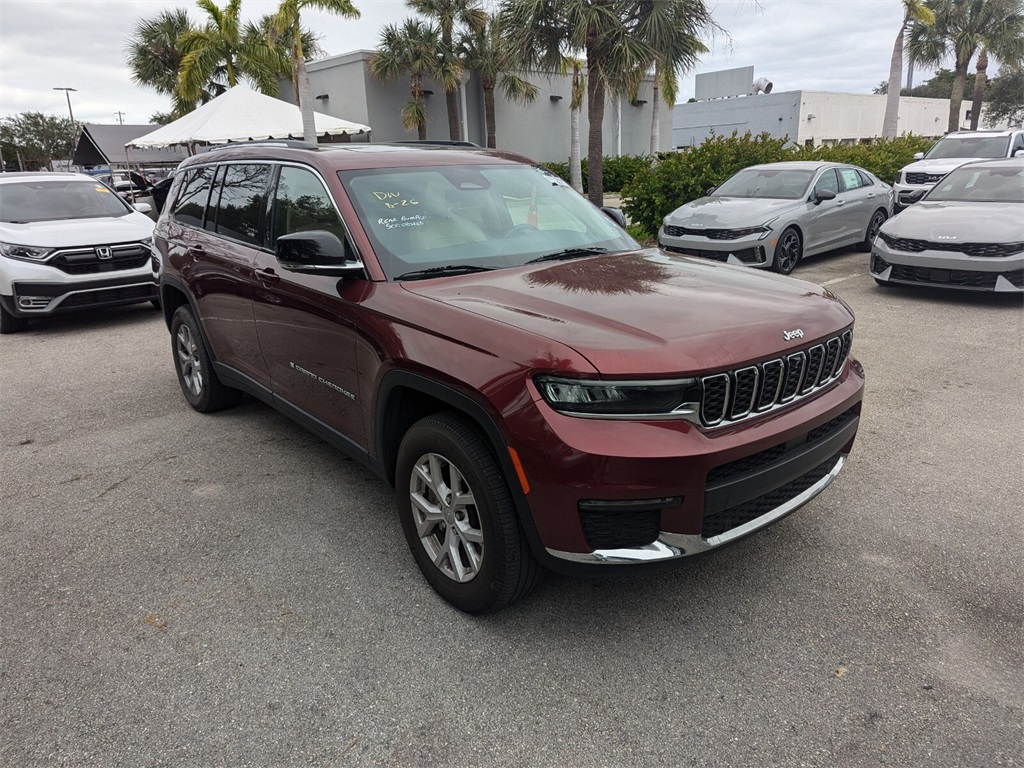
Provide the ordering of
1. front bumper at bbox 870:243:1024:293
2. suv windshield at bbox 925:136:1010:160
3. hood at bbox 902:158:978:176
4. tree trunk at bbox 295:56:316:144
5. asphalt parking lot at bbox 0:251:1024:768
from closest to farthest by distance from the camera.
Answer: asphalt parking lot at bbox 0:251:1024:768 → front bumper at bbox 870:243:1024:293 → hood at bbox 902:158:978:176 → suv windshield at bbox 925:136:1010:160 → tree trunk at bbox 295:56:316:144

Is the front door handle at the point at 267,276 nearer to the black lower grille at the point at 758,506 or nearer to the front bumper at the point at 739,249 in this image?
the black lower grille at the point at 758,506

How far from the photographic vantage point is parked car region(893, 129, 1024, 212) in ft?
44.3

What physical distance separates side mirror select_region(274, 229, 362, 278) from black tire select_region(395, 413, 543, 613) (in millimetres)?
821

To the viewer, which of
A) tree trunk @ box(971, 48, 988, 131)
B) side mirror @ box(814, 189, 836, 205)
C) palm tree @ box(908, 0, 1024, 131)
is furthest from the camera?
tree trunk @ box(971, 48, 988, 131)

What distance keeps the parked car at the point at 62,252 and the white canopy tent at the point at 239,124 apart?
604 centimetres

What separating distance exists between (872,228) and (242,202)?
11.0 metres

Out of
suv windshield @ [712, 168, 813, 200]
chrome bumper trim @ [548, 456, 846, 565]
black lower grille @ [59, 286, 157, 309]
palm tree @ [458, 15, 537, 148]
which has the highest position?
palm tree @ [458, 15, 537, 148]

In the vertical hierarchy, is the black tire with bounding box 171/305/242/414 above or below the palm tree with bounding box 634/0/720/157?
below

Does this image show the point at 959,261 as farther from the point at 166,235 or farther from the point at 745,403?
the point at 166,235

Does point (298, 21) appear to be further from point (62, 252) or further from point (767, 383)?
point (767, 383)

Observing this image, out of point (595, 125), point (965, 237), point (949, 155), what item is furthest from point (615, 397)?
point (949, 155)

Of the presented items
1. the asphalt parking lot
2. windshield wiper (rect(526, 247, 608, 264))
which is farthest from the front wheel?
windshield wiper (rect(526, 247, 608, 264))

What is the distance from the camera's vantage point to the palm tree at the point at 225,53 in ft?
64.0

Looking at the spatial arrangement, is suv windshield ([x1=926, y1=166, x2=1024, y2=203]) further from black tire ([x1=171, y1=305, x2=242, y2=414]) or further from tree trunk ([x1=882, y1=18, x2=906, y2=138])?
tree trunk ([x1=882, y1=18, x2=906, y2=138])
